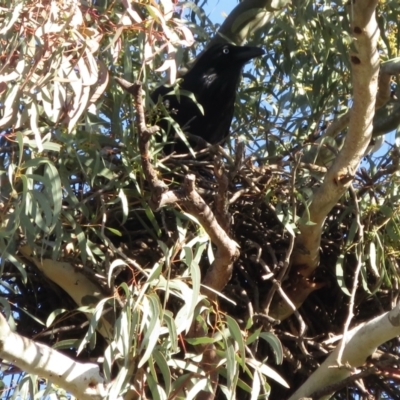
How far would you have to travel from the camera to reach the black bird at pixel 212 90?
13.4 feet

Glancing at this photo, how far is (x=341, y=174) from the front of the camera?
8.75ft

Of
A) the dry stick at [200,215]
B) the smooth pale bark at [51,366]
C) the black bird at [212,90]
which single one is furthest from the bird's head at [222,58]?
the smooth pale bark at [51,366]

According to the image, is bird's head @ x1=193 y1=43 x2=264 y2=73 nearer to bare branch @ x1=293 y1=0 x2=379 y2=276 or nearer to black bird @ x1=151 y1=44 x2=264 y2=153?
black bird @ x1=151 y1=44 x2=264 y2=153

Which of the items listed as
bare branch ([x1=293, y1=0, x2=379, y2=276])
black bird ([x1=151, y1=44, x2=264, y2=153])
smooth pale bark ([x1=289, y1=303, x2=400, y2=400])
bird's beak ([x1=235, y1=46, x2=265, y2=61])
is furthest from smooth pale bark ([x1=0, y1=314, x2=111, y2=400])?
bird's beak ([x1=235, y1=46, x2=265, y2=61])

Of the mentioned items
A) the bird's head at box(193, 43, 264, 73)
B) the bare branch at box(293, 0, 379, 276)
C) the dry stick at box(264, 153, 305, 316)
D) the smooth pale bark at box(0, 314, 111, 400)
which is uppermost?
the bird's head at box(193, 43, 264, 73)

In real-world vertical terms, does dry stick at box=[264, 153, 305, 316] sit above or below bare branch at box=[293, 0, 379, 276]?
below

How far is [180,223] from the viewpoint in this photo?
284 centimetres

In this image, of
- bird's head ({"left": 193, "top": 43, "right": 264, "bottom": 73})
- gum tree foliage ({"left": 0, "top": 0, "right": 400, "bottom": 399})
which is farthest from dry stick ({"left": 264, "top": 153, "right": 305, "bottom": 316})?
bird's head ({"left": 193, "top": 43, "right": 264, "bottom": 73})

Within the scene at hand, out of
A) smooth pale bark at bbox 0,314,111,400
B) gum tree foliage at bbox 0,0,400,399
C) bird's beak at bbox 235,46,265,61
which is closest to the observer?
smooth pale bark at bbox 0,314,111,400

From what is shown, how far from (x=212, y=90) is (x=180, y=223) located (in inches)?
61.4

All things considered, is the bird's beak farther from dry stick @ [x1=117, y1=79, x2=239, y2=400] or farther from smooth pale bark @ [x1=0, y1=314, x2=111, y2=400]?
smooth pale bark @ [x1=0, y1=314, x2=111, y2=400]

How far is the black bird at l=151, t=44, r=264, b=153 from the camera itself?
4.07 metres

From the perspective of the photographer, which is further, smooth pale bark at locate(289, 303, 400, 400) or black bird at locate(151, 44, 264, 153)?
black bird at locate(151, 44, 264, 153)

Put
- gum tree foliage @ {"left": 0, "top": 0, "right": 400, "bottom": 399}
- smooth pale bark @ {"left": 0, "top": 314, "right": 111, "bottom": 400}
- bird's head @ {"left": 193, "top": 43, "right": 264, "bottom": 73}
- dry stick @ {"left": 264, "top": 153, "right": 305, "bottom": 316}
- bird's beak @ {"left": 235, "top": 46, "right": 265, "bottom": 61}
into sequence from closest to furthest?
smooth pale bark @ {"left": 0, "top": 314, "right": 111, "bottom": 400} → gum tree foliage @ {"left": 0, "top": 0, "right": 400, "bottom": 399} → dry stick @ {"left": 264, "top": 153, "right": 305, "bottom": 316} → bird's beak @ {"left": 235, "top": 46, "right": 265, "bottom": 61} → bird's head @ {"left": 193, "top": 43, "right": 264, "bottom": 73}
